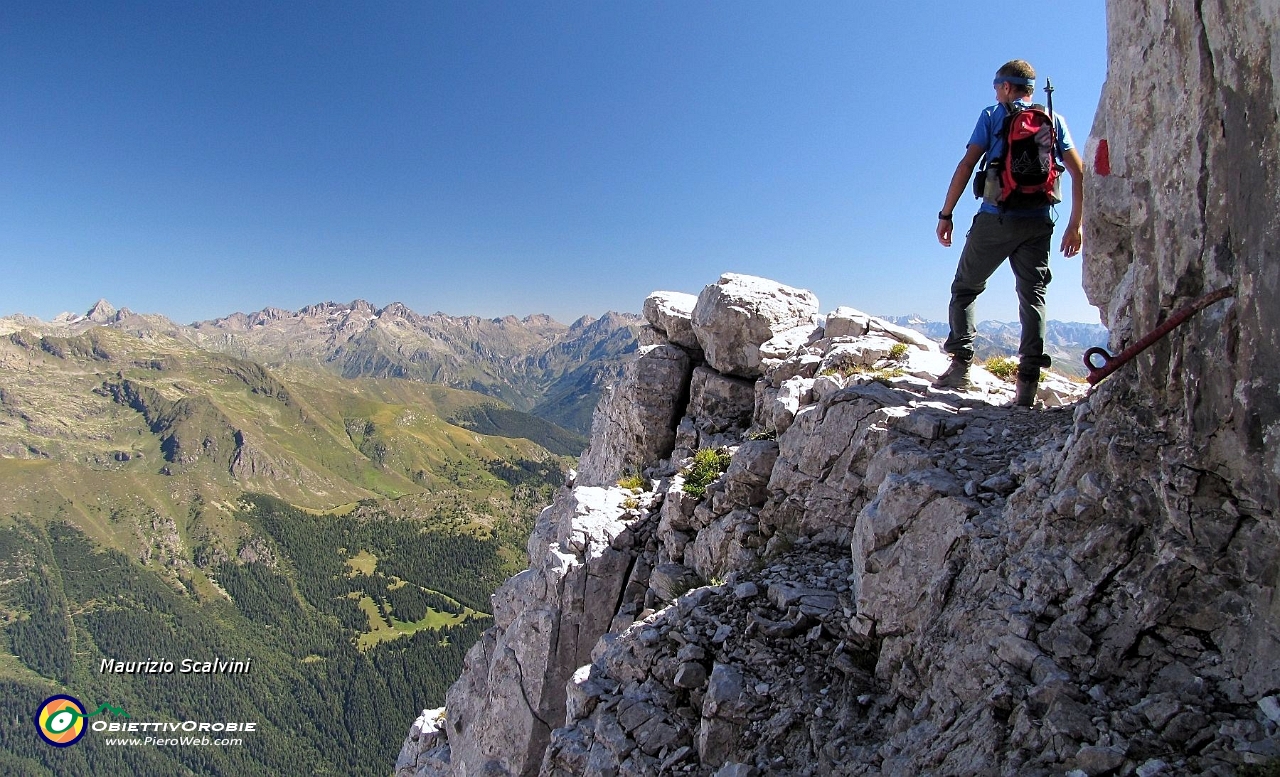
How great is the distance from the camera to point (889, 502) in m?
10.1

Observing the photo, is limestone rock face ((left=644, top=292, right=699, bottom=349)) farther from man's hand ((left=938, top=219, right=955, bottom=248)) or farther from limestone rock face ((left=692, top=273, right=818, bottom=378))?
man's hand ((left=938, top=219, right=955, bottom=248))

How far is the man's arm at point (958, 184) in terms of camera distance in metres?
11.1

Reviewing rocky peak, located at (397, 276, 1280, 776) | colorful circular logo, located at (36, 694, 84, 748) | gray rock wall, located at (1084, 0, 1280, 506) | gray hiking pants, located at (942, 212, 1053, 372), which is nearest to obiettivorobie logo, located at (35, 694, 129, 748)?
colorful circular logo, located at (36, 694, 84, 748)

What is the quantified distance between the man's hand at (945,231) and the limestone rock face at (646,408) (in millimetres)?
13805

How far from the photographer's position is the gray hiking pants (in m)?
11.3

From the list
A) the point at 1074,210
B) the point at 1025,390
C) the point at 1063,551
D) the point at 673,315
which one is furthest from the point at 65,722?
the point at 1074,210

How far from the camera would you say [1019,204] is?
11047 millimetres

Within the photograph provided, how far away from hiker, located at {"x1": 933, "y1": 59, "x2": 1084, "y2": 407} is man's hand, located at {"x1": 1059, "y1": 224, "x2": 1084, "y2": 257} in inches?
0.6

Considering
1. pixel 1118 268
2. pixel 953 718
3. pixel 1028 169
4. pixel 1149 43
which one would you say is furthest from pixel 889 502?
pixel 1149 43

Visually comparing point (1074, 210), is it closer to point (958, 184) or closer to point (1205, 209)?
point (958, 184)

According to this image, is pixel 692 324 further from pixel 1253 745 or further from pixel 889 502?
pixel 1253 745

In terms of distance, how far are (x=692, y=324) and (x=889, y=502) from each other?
15.5 metres

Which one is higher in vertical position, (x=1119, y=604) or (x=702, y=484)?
(x=1119, y=604)

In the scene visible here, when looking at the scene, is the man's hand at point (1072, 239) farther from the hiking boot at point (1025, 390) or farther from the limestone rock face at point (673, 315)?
the limestone rock face at point (673, 315)
